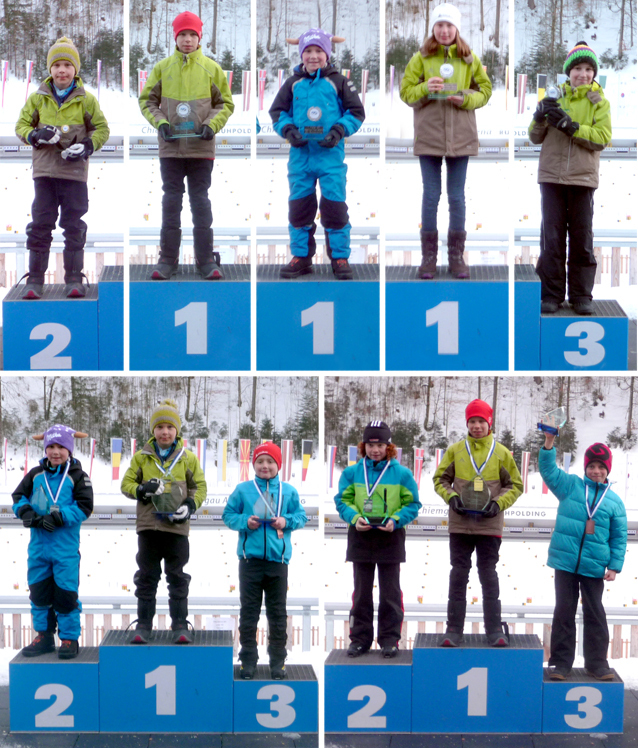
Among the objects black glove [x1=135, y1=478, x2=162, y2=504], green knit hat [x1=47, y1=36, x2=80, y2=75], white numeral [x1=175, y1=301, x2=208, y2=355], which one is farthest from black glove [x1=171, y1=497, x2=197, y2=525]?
green knit hat [x1=47, y1=36, x2=80, y2=75]

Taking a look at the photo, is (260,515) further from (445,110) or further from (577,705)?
(445,110)

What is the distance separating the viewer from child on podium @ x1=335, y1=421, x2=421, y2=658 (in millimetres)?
5613

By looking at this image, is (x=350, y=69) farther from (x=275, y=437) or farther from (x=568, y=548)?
(x=568, y=548)

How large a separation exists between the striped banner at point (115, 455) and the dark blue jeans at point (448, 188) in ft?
7.97

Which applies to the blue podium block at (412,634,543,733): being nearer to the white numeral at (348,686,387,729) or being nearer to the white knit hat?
the white numeral at (348,686,387,729)

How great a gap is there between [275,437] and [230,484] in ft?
1.34

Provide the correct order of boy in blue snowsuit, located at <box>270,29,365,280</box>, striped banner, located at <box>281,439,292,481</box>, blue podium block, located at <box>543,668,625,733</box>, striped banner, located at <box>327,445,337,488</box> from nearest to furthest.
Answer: boy in blue snowsuit, located at <box>270,29,365,280</box>
blue podium block, located at <box>543,668,625,733</box>
striped banner, located at <box>281,439,292,481</box>
striped banner, located at <box>327,445,337,488</box>

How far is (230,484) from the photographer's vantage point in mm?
6594

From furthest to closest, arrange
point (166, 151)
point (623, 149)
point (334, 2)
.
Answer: point (623, 149)
point (334, 2)
point (166, 151)

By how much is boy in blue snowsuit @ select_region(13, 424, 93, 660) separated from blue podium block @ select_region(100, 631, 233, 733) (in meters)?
0.29

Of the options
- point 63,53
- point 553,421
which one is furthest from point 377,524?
point 63,53

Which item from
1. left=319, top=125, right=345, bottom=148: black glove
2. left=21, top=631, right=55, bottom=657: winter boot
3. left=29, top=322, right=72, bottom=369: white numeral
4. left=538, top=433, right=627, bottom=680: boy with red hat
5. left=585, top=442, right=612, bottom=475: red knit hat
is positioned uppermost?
left=319, top=125, right=345, bottom=148: black glove

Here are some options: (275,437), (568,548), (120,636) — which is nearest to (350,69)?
(275,437)

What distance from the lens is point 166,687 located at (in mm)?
5609
